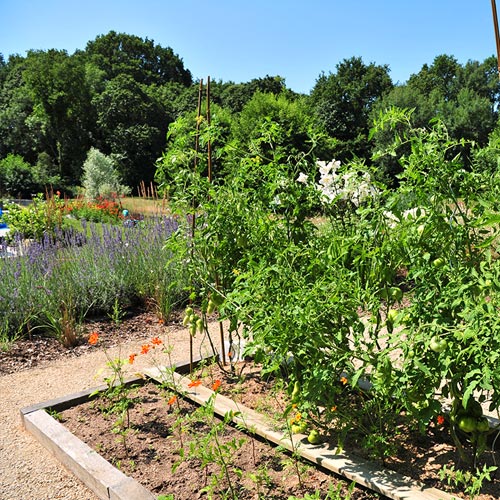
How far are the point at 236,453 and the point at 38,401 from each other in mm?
1651

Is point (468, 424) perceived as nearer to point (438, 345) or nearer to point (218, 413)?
point (438, 345)

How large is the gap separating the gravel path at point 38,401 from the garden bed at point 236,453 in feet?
0.38

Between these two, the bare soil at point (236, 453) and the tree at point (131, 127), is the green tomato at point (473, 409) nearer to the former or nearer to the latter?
the bare soil at point (236, 453)

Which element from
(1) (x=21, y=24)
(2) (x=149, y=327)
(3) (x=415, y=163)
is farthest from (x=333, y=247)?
(1) (x=21, y=24)

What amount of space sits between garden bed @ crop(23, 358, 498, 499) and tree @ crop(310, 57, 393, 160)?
23.0 metres

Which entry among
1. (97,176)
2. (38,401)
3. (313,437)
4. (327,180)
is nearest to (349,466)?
(313,437)

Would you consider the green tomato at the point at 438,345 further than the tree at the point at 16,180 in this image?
No

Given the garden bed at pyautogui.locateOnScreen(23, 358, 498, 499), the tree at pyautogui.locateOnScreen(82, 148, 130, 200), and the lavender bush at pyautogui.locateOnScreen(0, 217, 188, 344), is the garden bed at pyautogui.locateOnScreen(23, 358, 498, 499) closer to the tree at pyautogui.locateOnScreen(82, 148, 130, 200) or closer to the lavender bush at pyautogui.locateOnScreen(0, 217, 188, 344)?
the lavender bush at pyautogui.locateOnScreen(0, 217, 188, 344)

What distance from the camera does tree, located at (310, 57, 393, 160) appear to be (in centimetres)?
2867

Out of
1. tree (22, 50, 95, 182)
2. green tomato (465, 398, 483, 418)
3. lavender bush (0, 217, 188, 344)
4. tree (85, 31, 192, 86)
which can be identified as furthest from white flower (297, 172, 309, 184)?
tree (85, 31, 192, 86)

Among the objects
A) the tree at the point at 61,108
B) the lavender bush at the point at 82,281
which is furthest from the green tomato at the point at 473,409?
the tree at the point at 61,108

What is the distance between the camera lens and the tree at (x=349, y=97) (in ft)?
94.1

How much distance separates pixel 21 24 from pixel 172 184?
878cm

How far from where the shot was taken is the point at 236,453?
2508 mm
